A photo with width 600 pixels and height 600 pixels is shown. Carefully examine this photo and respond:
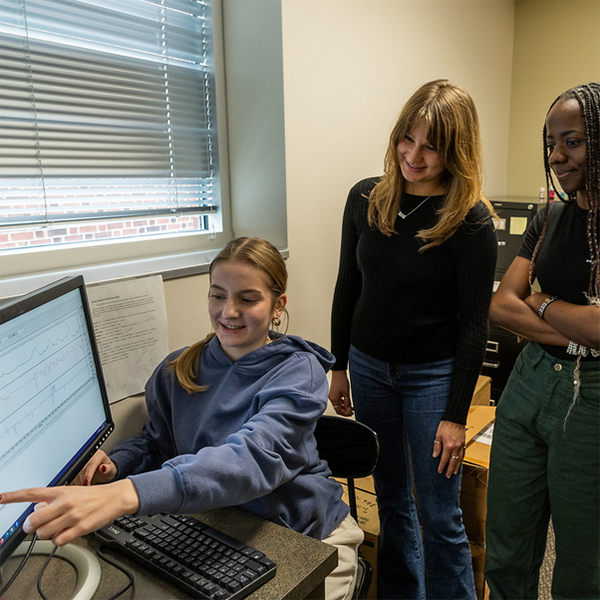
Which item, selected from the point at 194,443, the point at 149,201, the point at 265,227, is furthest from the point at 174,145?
the point at 194,443

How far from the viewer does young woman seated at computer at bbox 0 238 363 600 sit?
3.56 feet

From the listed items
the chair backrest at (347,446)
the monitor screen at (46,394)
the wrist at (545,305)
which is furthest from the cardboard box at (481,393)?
the monitor screen at (46,394)

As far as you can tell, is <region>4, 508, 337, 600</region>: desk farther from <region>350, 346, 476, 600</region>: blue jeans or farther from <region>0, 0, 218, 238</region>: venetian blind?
<region>0, 0, 218, 238</region>: venetian blind

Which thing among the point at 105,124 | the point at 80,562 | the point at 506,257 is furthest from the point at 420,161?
the point at 506,257

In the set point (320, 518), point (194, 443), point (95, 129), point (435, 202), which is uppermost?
point (95, 129)

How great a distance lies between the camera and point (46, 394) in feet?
3.05

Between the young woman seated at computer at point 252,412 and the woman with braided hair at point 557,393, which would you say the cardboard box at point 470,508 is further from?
the young woman seated at computer at point 252,412

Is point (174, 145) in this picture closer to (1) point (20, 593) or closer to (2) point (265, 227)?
(2) point (265, 227)

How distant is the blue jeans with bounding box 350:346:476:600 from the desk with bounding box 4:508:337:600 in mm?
672

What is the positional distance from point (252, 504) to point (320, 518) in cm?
16

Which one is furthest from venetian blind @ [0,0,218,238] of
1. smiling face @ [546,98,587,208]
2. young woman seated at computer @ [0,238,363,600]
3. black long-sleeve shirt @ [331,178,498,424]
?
smiling face @ [546,98,587,208]

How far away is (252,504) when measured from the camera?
1.18 m

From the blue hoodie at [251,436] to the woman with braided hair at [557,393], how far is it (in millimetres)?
548

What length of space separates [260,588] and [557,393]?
3.00 ft
